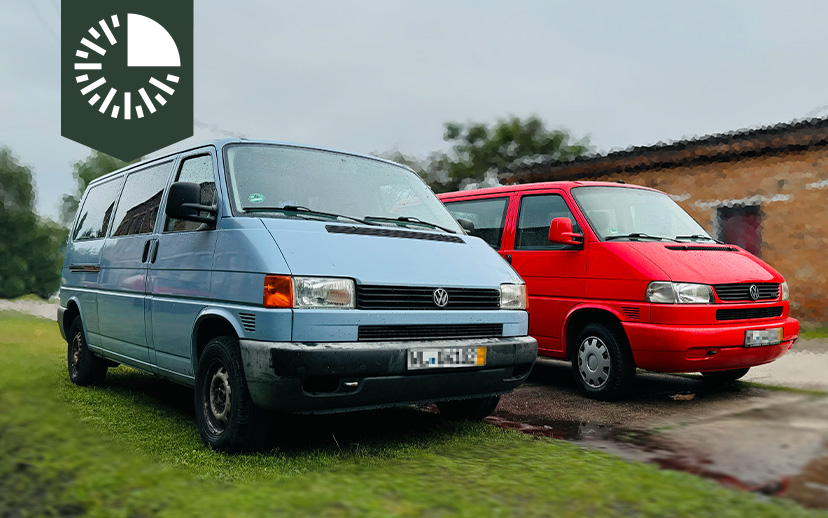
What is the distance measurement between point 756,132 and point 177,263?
41.1 feet

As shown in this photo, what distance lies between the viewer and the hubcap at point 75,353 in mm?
6908

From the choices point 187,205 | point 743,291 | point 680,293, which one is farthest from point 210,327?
point 743,291

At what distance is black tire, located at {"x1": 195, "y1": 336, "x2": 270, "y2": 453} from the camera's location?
401cm

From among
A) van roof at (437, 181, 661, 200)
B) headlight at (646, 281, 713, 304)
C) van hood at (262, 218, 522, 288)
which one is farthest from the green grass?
van roof at (437, 181, 661, 200)

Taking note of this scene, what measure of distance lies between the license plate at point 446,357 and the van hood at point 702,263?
244 cm

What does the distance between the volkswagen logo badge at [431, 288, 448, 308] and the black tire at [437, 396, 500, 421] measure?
1.20 metres

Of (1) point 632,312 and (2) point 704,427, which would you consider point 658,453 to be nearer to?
(2) point 704,427

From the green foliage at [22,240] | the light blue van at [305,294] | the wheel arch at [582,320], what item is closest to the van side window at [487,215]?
the wheel arch at [582,320]

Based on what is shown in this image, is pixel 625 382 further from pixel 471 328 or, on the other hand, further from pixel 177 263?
pixel 177 263

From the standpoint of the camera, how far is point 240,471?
382cm

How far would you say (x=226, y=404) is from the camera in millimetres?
4176

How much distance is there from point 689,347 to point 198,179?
13.6ft

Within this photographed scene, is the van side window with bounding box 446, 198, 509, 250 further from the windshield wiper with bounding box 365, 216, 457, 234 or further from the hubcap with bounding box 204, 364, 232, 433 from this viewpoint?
the hubcap with bounding box 204, 364, 232, 433

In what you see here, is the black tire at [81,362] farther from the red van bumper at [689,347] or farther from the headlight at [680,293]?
the headlight at [680,293]
